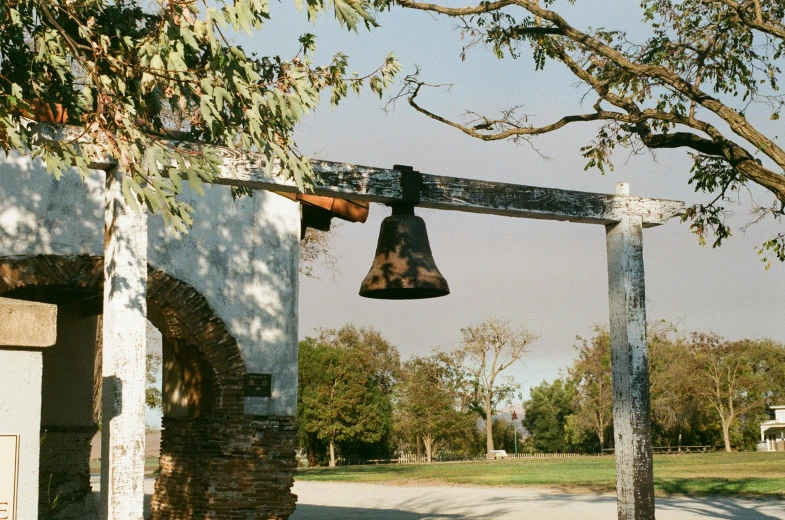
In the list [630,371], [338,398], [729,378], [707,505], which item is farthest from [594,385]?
[630,371]

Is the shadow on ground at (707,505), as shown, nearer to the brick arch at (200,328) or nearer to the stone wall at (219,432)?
the stone wall at (219,432)

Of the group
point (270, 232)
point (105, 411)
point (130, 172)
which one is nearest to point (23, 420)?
point (105, 411)

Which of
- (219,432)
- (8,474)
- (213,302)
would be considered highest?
(213,302)

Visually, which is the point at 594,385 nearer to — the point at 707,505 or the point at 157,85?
the point at 707,505

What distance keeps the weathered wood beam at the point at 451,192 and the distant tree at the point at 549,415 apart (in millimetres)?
61111

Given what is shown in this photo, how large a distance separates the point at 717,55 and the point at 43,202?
326 inches

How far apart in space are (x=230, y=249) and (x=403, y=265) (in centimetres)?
541

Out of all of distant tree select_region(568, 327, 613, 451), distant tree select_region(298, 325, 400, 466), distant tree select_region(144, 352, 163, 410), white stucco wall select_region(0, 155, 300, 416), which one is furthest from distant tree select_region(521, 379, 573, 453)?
white stucco wall select_region(0, 155, 300, 416)

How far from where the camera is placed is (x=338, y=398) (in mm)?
47688

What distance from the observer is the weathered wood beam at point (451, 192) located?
577cm

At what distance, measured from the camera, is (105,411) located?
513cm

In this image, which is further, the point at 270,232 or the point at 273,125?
the point at 270,232

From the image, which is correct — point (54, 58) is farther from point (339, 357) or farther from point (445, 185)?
point (339, 357)

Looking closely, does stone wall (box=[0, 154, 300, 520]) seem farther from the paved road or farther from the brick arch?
the paved road
